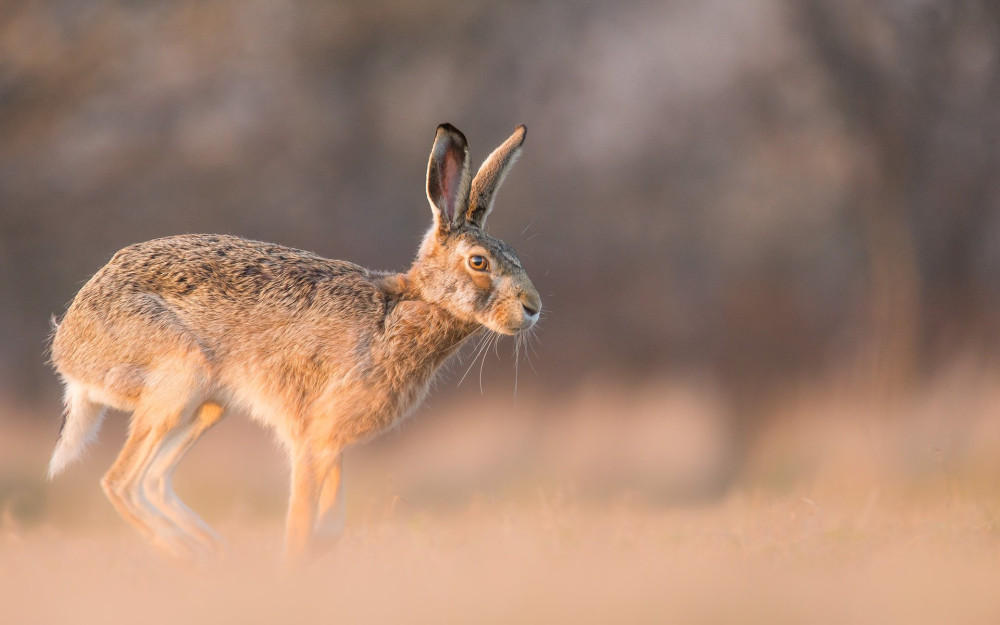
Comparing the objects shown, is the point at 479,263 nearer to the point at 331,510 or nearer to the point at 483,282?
the point at 483,282

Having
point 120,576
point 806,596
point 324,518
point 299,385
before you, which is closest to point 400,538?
point 324,518

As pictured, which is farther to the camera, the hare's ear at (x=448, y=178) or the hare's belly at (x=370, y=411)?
the hare's belly at (x=370, y=411)

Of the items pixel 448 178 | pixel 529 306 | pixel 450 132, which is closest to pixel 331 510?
pixel 529 306

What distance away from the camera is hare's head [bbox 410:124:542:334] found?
436cm

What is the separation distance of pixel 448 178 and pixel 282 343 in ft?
3.16

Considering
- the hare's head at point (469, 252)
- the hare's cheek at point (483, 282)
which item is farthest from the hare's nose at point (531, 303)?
the hare's cheek at point (483, 282)

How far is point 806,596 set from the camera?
3377 mm

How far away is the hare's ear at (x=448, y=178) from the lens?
4.31m

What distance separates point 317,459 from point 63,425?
1.23 meters

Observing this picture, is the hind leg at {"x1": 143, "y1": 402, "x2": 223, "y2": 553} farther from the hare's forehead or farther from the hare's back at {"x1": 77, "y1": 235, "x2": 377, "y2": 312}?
the hare's forehead

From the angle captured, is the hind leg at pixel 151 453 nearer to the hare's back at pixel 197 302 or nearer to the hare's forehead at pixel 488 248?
the hare's back at pixel 197 302

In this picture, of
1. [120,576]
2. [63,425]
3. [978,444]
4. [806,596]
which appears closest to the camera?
[806,596]

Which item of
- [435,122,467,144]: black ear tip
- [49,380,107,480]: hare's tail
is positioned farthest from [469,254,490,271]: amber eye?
[49,380,107,480]: hare's tail

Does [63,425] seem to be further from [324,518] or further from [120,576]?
[324,518]
